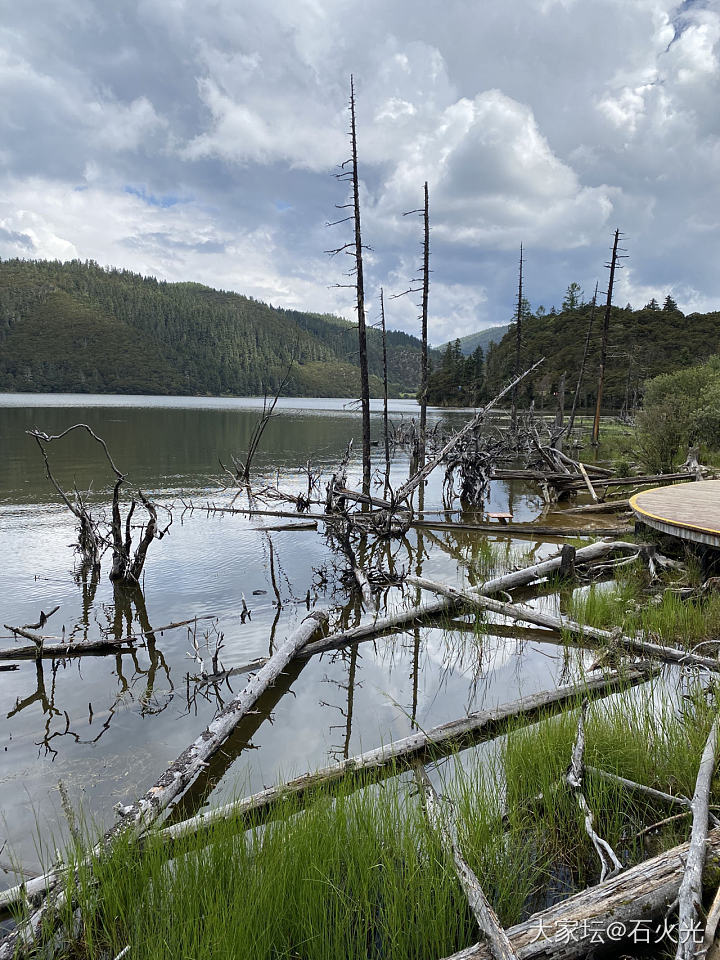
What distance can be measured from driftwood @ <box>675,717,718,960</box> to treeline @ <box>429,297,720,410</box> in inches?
2684

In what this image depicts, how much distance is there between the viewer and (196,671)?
6828mm

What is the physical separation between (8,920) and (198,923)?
1.51 meters

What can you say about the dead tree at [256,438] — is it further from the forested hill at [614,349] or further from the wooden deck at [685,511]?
the forested hill at [614,349]

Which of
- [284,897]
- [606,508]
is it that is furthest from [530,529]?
[284,897]

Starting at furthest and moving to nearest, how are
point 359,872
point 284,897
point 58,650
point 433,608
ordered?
point 433,608 < point 58,650 < point 359,872 < point 284,897

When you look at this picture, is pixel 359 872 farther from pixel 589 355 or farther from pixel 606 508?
pixel 589 355

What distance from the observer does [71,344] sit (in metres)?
160

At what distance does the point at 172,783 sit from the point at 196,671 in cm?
288

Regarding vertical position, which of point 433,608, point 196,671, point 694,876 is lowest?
point 196,671

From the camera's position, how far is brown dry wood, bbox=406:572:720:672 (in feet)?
18.4

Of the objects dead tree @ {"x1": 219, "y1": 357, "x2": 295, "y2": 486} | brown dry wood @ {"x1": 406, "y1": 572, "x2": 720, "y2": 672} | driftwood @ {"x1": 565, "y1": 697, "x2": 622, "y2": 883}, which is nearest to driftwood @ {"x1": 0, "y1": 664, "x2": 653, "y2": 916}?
brown dry wood @ {"x1": 406, "y1": 572, "x2": 720, "y2": 672}

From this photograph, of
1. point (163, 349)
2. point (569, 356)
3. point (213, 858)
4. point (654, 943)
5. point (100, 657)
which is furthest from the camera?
point (163, 349)

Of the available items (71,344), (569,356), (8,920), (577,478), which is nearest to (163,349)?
(71,344)

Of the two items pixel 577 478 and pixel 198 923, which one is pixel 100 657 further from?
pixel 577 478
